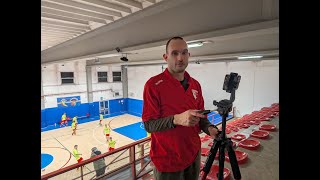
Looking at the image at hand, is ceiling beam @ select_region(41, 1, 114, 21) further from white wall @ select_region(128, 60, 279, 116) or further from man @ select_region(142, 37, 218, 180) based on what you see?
white wall @ select_region(128, 60, 279, 116)

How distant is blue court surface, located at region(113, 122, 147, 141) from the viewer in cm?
1602

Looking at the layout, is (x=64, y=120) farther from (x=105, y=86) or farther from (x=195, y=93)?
(x=195, y=93)

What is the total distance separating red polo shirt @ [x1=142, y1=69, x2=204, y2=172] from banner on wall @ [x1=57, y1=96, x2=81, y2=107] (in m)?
20.8

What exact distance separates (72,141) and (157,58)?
10.1 m

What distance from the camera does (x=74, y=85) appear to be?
21.1 m

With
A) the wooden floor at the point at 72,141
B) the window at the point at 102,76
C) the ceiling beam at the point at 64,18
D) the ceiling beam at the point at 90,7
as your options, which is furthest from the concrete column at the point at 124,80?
the ceiling beam at the point at 90,7

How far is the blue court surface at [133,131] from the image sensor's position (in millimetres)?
16020

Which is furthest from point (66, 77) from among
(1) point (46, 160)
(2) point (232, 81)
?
(2) point (232, 81)

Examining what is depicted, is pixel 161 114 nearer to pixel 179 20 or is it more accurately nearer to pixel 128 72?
pixel 179 20

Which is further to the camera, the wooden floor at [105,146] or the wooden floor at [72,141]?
the wooden floor at [72,141]

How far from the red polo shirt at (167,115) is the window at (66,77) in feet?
67.9

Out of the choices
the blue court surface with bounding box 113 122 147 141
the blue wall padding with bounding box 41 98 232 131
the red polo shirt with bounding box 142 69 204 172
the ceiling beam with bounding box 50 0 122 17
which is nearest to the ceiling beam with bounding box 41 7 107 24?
the ceiling beam with bounding box 50 0 122 17

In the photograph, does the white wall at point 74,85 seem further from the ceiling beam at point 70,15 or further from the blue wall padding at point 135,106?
the ceiling beam at point 70,15
